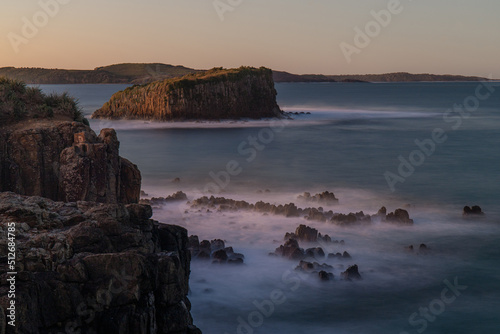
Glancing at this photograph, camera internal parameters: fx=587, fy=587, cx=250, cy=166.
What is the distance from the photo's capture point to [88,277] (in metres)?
8.58

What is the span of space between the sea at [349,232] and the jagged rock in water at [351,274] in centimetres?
18

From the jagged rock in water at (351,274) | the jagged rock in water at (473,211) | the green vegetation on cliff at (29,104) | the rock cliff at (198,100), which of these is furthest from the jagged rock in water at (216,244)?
the rock cliff at (198,100)

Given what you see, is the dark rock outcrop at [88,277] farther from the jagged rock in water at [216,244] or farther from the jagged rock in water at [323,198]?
the jagged rock in water at [323,198]

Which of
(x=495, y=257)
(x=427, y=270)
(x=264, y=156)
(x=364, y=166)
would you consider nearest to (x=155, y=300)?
(x=427, y=270)

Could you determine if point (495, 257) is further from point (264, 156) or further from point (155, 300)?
point (264, 156)

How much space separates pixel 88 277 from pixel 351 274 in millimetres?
7799

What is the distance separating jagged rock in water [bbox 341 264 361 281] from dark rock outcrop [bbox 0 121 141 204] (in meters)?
5.98

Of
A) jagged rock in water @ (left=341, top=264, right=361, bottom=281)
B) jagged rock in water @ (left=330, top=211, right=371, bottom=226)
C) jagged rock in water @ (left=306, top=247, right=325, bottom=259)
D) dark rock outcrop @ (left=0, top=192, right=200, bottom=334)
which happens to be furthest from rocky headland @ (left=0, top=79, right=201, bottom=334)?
jagged rock in water @ (left=330, top=211, right=371, bottom=226)

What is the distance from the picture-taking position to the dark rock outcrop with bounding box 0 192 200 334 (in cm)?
810

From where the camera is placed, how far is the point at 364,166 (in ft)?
111

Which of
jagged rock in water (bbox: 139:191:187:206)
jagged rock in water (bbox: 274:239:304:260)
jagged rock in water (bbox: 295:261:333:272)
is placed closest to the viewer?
jagged rock in water (bbox: 295:261:333:272)
